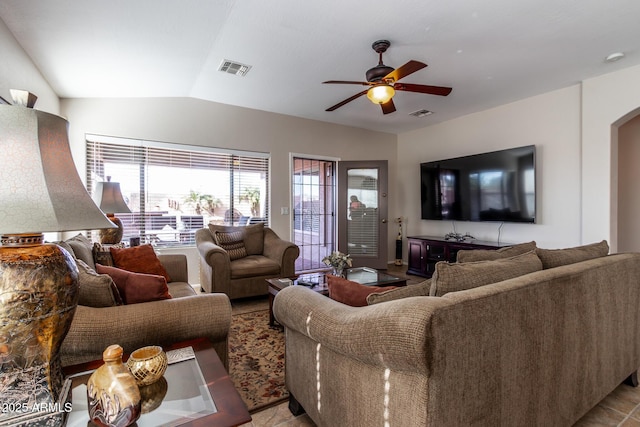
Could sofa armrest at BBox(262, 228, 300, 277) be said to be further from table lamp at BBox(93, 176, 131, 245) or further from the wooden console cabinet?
the wooden console cabinet

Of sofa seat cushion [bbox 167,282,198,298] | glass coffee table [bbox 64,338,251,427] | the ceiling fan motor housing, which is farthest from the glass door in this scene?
glass coffee table [bbox 64,338,251,427]

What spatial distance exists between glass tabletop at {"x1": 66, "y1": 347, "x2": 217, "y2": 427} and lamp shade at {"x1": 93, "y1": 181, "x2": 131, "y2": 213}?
2.30 m

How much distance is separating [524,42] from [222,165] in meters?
3.85

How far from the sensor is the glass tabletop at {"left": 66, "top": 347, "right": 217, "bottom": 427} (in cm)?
89

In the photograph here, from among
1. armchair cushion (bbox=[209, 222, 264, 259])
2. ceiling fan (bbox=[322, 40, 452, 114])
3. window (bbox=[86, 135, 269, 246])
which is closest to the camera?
ceiling fan (bbox=[322, 40, 452, 114])

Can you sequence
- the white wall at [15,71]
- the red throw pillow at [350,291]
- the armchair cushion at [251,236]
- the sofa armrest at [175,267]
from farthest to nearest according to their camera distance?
the armchair cushion at [251,236]
the sofa armrest at [175,267]
the white wall at [15,71]
the red throw pillow at [350,291]

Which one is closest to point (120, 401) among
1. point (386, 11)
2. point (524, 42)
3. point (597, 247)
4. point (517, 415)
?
point (517, 415)

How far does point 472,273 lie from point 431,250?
3728 millimetres

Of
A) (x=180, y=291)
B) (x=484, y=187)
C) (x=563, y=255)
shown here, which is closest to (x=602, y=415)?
(x=563, y=255)

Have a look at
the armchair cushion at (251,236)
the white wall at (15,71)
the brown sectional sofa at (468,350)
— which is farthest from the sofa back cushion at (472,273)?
the armchair cushion at (251,236)

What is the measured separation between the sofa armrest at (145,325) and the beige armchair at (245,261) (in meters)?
1.83

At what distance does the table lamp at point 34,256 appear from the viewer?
713mm

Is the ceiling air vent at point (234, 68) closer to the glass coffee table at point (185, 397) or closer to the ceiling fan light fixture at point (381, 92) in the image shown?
the ceiling fan light fixture at point (381, 92)

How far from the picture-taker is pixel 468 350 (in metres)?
0.98
